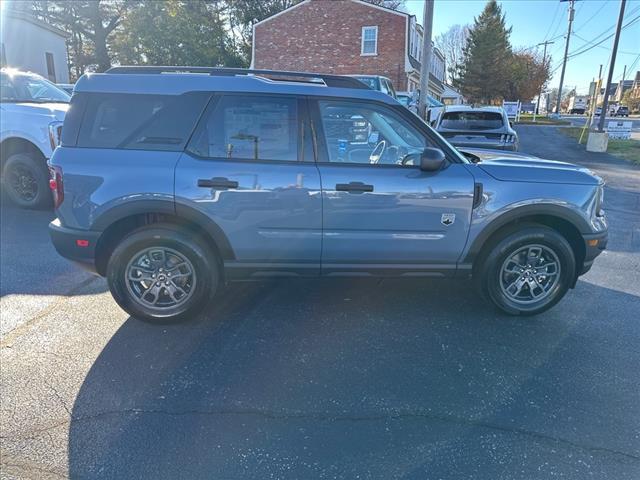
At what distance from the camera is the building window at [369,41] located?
2553 cm

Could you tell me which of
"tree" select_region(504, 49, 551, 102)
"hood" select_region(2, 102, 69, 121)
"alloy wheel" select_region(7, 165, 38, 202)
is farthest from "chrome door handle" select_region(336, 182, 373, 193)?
"tree" select_region(504, 49, 551, 102)

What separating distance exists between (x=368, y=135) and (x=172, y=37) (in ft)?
100

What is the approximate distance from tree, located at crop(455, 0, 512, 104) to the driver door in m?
46.3

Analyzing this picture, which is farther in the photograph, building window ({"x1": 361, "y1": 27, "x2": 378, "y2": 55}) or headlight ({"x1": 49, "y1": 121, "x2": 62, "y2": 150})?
building window ({"x1": 361, "y1": 27, "x2": 378, "y2": 55})

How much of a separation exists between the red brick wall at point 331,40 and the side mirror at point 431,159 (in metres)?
24.1

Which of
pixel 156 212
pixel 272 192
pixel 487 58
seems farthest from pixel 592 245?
pixel 487 58

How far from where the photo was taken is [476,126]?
9914 millimetres

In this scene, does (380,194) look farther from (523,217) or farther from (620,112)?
(620,112)

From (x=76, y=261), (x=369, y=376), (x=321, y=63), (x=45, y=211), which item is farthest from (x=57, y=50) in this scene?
(x=369, y=376)

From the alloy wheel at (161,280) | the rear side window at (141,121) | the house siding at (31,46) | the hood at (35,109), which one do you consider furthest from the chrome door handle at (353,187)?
the house siding at (31,46)

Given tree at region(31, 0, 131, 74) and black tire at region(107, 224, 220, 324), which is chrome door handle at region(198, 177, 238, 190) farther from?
tree at region(31, 0, 131, 74)

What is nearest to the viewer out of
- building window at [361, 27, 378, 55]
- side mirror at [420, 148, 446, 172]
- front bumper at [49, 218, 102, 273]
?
side mirror at [420, 148, 446, 172]

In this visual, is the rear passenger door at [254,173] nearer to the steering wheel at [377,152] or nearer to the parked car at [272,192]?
the parked car at [272,192]

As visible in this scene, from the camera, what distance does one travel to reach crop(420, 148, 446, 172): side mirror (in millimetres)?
3377
